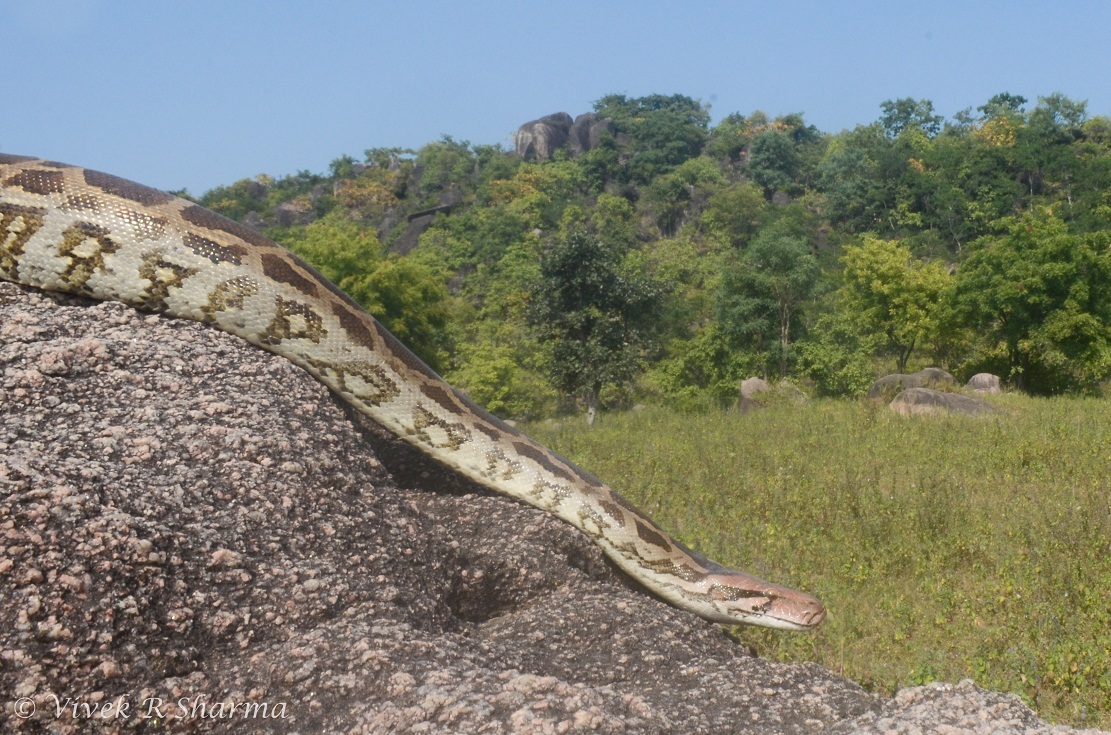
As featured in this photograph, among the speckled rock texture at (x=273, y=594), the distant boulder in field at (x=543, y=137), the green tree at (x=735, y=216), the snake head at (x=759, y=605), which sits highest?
the distant boulder in field at (x=543, y=137)

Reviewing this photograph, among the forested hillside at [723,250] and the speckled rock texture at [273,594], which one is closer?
the speckled rock texture at [273,594]

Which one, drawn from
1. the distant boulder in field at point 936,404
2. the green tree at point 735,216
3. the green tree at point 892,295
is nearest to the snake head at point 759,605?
the distant boulder in field at point 936,404

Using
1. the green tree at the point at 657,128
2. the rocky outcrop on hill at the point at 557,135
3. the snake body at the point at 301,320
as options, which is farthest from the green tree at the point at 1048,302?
the rocky outcrop on hill at the point at 557,135

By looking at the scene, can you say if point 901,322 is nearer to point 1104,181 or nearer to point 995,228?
point 995,228

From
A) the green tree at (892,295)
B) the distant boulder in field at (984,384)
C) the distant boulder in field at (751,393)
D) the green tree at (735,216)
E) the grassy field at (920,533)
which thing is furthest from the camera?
the green tree at (735,216)

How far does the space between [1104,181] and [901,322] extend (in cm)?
4507

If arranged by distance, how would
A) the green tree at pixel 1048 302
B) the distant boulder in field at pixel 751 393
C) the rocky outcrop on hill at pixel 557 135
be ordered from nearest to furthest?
the distant boulder in field at pixel 751 393 → the green tree at pixel 1048 302 → the rocky outcrop on hill at pixel 557 135

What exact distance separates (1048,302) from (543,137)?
129253mm

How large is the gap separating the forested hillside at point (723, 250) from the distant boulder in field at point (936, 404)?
39.1 feet

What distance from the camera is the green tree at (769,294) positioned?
42.6m

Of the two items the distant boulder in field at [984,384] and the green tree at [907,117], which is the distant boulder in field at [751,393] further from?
the green tree at [907,117]

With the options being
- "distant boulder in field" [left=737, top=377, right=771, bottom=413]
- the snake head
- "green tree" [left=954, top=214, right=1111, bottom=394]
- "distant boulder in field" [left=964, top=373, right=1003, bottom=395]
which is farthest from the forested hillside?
the snake head

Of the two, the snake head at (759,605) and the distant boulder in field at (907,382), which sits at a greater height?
the snake head at (759,605)

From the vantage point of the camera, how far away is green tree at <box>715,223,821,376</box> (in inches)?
1677
